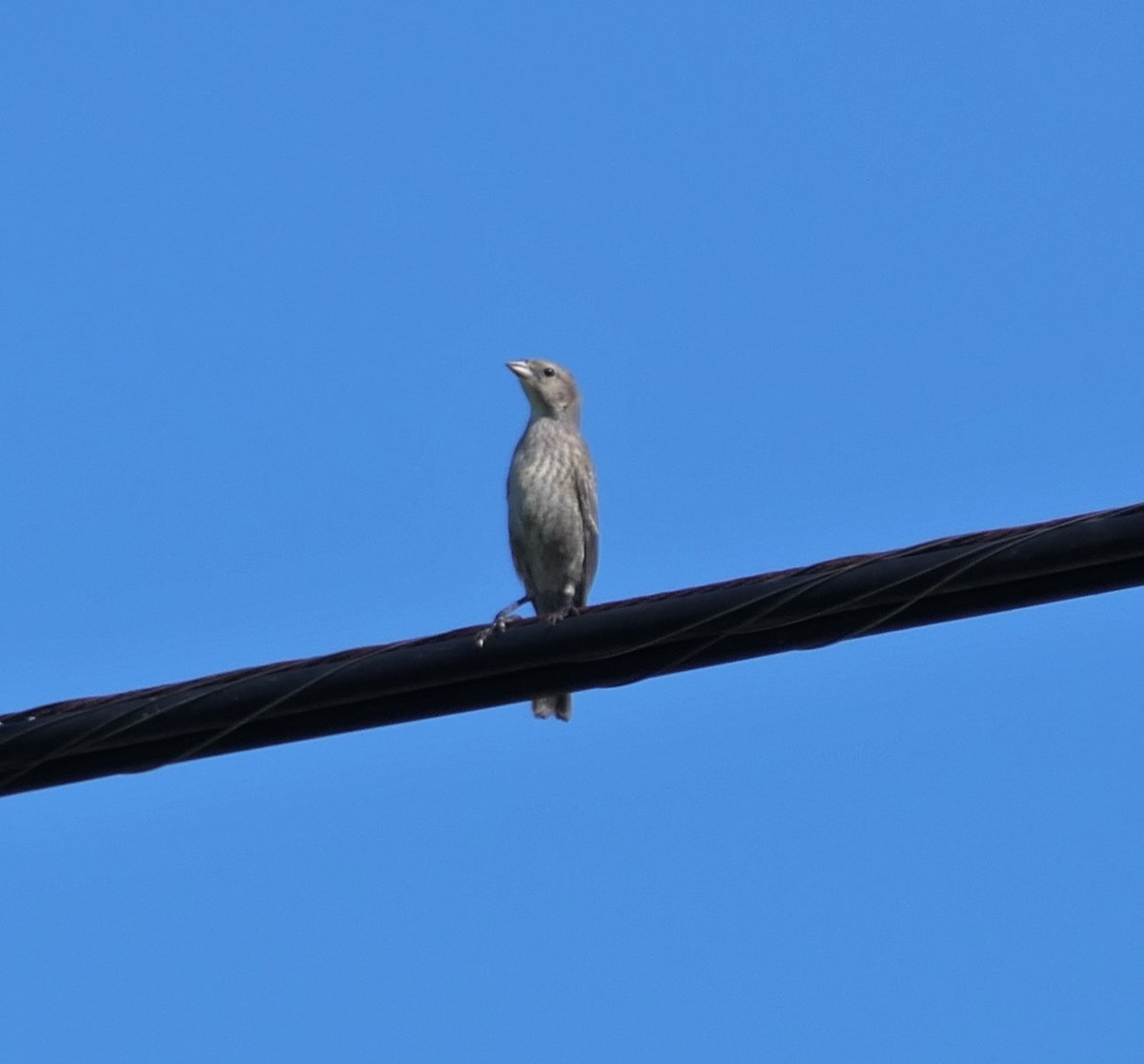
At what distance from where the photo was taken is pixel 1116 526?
6.64 m

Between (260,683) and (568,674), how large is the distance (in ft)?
3.01

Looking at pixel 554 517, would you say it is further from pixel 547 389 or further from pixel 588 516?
pixel 547 389

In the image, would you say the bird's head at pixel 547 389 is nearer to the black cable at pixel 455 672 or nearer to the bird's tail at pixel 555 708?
the bird's tail at pixel 555 708

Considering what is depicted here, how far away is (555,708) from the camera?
515 inches

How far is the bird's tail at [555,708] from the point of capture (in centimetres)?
1290

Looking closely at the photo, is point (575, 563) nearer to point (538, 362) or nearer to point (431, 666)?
point (538, 362)

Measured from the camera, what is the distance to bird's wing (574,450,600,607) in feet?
44.5

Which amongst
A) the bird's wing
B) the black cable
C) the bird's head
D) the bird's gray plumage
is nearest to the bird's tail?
the bird's gray plumage

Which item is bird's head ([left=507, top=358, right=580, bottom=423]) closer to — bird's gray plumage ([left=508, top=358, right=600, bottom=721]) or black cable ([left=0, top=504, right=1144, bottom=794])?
bird's gray plumage ([left=508, top=358, right=600, bottom=721])

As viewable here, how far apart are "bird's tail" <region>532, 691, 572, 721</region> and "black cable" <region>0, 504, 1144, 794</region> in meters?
5.44

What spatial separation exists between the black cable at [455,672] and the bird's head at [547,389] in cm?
675

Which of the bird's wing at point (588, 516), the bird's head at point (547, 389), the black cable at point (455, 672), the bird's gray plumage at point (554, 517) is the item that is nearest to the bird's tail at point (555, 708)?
the bird's gray plumage at point (554, 517)

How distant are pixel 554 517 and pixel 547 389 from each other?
110 centimetres

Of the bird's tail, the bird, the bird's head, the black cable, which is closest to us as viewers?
the black cable
